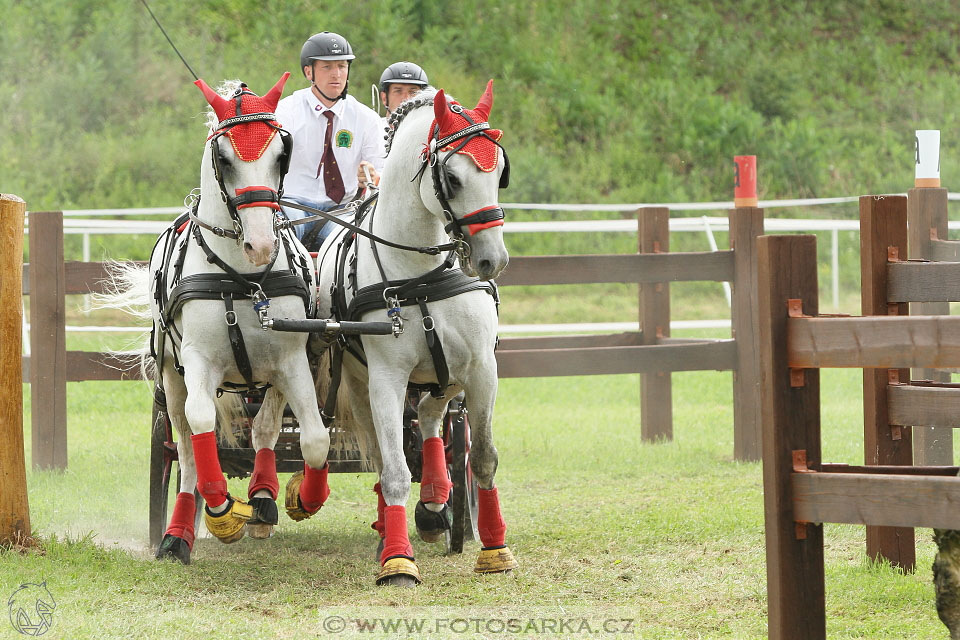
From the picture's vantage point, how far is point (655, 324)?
27.8 ft

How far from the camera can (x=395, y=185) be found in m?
4.82

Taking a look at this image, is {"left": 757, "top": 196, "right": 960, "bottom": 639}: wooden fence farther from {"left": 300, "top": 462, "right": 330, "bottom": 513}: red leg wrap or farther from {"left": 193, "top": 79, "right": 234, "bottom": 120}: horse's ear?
{"left": 300, "top": 462, "right": 330, "bottom": 513}: red leg wrap

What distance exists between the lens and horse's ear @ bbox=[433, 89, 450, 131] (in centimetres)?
442

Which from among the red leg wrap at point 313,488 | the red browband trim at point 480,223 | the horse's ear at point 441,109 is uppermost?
the horse's ear at point 441,109

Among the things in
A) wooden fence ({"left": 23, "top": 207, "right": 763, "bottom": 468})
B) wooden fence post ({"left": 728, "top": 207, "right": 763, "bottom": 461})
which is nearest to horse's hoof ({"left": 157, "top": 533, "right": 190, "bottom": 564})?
wooden fence ({"left": 23, "top": 207, "right": 763, "bottom": 468})

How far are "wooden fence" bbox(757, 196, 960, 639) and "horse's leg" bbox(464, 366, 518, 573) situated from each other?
1.84 metres

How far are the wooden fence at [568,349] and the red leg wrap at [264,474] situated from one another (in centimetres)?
241

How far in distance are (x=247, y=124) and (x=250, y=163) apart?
18 centimetres

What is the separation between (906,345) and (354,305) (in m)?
2.50

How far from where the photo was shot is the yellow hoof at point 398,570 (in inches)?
180

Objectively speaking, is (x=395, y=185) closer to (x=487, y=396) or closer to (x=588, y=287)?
(x=487, y=396)

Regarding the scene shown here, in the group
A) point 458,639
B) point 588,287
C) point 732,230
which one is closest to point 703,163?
point 588,287

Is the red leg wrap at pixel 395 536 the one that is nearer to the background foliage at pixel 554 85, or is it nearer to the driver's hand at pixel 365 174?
the driver's hand at pixel 365 174

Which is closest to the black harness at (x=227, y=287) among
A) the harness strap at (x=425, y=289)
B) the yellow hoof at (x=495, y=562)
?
the harness strap at (x=425, y=289)
